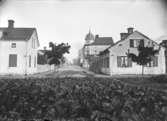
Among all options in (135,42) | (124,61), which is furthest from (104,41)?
(124,61)

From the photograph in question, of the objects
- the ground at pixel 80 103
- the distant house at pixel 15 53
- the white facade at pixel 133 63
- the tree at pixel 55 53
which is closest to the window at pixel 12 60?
the distant house at pixel 15 53

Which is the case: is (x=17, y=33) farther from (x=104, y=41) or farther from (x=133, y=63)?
(x=104, y=41)

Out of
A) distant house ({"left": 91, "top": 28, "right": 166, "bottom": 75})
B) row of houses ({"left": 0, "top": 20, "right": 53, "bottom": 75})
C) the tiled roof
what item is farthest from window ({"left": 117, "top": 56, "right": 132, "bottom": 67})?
the tiled roof

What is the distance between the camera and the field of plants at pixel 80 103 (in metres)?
4.85

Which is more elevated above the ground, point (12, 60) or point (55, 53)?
point (55, 53)

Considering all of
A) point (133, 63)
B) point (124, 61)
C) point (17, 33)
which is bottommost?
point (133, 63)

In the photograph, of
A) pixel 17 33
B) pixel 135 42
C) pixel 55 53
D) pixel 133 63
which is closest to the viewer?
pixel 133 63

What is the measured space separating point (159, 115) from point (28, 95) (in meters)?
4.23

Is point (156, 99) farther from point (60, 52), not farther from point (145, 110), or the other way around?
point (60, 52)

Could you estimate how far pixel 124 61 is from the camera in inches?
835

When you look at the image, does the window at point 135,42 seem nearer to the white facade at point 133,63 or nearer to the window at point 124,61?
the white facade at point 133,63

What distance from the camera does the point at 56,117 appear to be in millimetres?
4906

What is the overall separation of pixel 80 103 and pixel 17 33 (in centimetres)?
2157

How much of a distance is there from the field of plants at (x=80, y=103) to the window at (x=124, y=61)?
1507 centimetres
